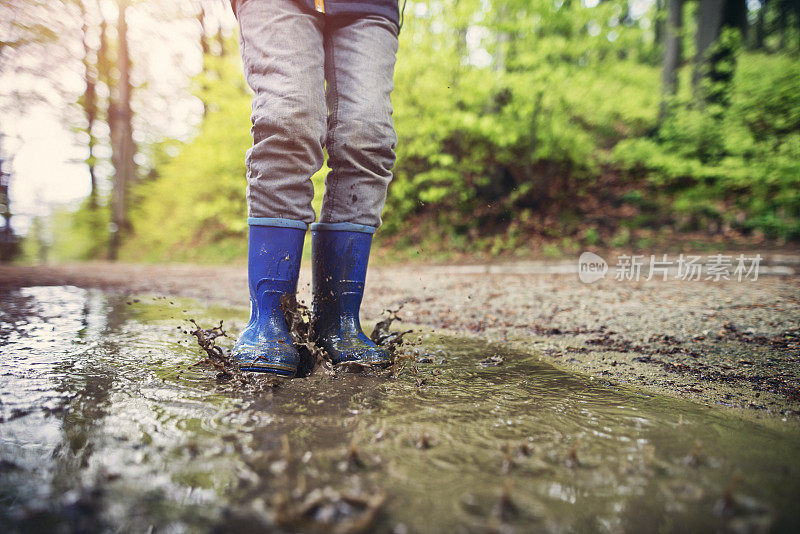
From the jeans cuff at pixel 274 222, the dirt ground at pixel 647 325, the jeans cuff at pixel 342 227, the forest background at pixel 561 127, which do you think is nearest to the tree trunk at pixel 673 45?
the forest background at pixel 561 127

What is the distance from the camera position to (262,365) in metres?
1.15

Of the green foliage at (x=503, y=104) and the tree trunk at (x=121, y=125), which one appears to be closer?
the green foliage at (x=503, y=104)

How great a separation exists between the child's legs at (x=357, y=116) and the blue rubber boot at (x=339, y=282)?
0.17 ft

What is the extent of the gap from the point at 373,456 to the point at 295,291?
2.36 ft

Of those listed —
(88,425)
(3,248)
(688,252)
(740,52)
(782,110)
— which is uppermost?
(740,52)

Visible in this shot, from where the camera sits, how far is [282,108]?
1.24m

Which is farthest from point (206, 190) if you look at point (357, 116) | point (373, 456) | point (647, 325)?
point (373, 456)

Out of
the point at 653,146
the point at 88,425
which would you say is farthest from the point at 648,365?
the point at 653,146

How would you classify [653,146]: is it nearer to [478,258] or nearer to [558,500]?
[478,258]

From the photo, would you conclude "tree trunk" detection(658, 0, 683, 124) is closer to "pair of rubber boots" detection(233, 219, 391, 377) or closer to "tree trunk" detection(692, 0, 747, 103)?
"tree trunk" detection(692, 0, 747, 103)

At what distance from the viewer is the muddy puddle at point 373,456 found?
1.80ft

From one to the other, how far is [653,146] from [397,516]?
306 inches

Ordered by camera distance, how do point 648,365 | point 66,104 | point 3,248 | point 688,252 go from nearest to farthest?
point 648,365 → point 688,252 → point 3,248 → point 66,104

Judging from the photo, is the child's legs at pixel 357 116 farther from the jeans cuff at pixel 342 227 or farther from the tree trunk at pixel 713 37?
the tree trunk at pixel 713 37
